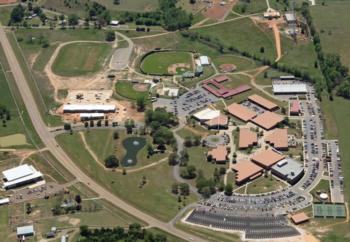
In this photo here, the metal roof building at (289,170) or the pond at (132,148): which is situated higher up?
the metal roof building at (289,170)

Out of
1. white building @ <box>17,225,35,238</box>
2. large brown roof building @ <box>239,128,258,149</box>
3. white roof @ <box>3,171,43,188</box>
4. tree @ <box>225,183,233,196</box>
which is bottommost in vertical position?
white building @ <box>17,225,35,238</box>

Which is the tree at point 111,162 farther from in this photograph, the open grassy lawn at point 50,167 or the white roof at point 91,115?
the white roof at point 91,115

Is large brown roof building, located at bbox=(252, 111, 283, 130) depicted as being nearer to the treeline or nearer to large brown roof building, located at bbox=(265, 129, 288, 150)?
large brown roof building, located at bbox=(265, 129, 288, 150)

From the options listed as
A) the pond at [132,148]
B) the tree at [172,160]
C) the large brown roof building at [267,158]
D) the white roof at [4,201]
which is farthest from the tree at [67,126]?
the large brown roof building at [267,158]

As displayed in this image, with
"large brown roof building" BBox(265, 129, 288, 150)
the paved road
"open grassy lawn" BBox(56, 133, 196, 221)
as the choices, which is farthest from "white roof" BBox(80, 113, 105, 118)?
"large brown roof building" BBox(265, 129, 288, 150)

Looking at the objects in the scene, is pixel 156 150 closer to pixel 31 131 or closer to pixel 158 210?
pixel 158 210

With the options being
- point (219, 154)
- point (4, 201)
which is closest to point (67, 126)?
point (4, 201)
